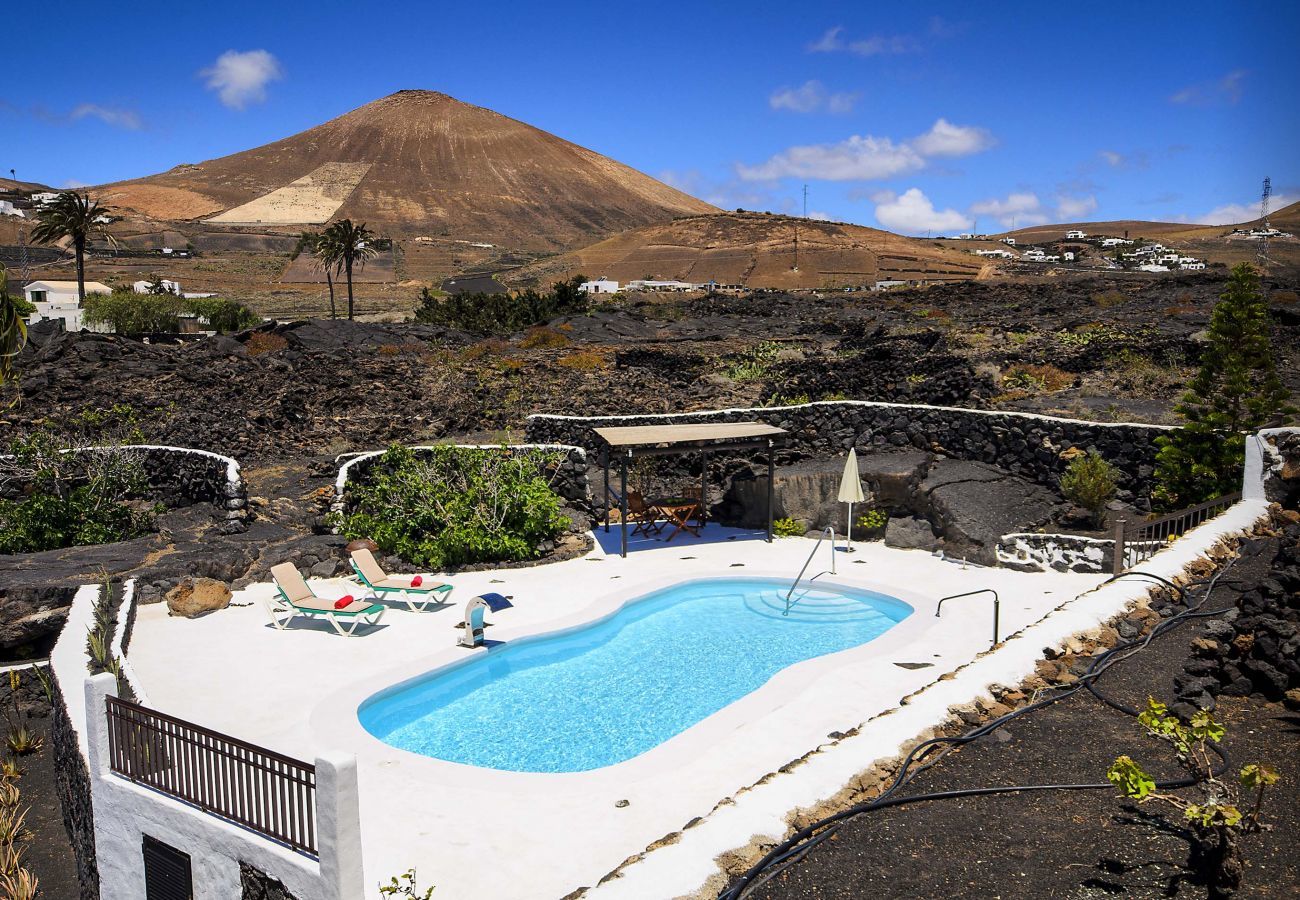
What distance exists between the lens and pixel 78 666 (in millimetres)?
8000

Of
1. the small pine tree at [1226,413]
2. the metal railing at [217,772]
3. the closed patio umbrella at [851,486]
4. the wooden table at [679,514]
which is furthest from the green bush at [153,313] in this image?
the metal railing at [217,772]

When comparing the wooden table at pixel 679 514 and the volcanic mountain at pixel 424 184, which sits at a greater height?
the volcanic mountain at pixel 424 184

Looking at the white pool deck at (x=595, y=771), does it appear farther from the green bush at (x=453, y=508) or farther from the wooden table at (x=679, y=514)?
the wooden table at (x=679, y=514)

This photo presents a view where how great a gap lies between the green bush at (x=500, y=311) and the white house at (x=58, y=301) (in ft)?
46.2

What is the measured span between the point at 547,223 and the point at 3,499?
129955 millimetres

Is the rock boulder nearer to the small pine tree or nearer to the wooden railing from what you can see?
the wooden railing

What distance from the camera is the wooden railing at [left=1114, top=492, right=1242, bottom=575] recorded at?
34.9 feet

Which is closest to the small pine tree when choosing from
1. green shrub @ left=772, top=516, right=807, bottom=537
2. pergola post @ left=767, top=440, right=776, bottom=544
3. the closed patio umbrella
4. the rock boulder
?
the closed patio umbrella

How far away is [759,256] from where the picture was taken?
79625 millimetres

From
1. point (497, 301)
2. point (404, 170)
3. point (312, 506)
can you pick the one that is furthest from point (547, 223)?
point (312, 506)

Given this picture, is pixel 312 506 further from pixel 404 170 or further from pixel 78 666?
pixel 404 170

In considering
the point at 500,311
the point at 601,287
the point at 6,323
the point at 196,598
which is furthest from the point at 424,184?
the point at 196,598

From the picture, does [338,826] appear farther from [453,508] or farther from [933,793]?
[453,508]

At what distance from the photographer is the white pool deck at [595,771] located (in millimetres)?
5859
